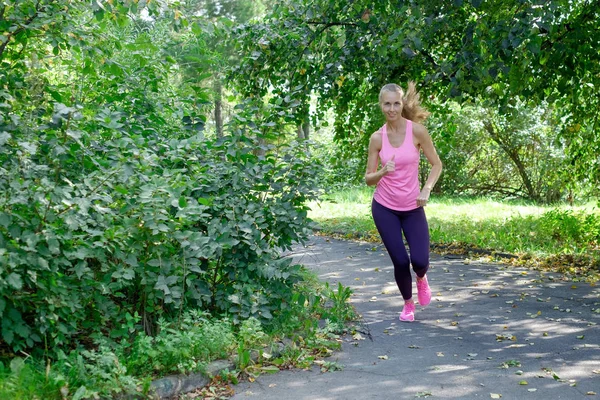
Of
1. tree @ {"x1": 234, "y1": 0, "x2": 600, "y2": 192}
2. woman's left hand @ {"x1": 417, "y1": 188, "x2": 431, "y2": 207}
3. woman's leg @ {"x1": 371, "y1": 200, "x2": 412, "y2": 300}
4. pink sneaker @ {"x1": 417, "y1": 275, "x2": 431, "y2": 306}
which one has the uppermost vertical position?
tree @ {"x1": 234, "y1": 0, "x2": 600, "y2": 192}

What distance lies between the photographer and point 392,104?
6.45 meters

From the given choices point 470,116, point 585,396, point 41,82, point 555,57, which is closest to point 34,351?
point 41,82

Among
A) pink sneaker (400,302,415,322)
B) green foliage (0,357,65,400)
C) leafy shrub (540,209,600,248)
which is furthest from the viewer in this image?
leafy shrub (540,209,600,248)

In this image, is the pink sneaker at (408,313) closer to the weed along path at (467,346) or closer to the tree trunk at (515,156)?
the weed along path at (467,346)

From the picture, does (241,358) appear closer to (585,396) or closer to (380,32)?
(585,396)

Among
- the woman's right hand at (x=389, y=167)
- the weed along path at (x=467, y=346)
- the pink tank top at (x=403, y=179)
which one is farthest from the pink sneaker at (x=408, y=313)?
the woman's right hand at (x=389, y=167)

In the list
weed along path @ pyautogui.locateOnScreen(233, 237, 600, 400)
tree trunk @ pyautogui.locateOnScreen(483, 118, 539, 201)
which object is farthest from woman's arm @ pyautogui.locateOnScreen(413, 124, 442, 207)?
tree trunk @ pyautogui.locateOnScreen(483, 118, 539, 201)

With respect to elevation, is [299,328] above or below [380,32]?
below

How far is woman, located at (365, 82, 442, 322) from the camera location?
649 cm

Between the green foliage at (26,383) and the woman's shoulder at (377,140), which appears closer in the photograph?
the green foliage at (26,383)

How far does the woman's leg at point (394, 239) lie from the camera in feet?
21.3

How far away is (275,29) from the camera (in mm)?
10539

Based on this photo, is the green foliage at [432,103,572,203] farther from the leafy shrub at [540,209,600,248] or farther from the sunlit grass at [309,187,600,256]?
the leafy shrub at [540,209,600,248]

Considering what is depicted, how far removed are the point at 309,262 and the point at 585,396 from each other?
21.5 feet
